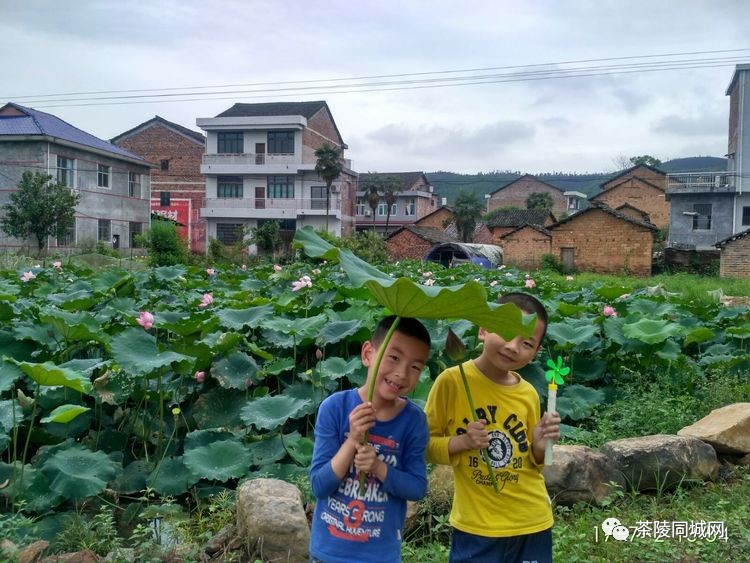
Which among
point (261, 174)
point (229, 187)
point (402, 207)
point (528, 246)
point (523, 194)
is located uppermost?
point (523, 194)

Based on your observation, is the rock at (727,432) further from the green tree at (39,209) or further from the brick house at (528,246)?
the brick house at (528,246)

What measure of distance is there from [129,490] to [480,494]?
217 cm

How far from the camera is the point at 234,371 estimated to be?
14.3 ft

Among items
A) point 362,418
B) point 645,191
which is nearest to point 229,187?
point 645,191

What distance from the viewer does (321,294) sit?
5.86 meters

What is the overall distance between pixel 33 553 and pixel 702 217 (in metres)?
34.4

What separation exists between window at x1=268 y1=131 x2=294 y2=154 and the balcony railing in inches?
725

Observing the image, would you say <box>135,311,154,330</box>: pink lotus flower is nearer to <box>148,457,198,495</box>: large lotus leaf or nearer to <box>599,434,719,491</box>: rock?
<box>148,457,198,495</box>: large lotus leaf

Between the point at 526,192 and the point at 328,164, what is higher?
the point at 526,192

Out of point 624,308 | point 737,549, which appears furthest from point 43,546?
point 624,308

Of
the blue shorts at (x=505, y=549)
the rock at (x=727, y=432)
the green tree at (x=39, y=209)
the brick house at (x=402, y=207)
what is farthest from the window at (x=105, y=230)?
the blue shorts at (x=505, y=549)

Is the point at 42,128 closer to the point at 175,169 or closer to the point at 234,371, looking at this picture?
the point at 175,169

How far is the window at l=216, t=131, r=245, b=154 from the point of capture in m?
38.4

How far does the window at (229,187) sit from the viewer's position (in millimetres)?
38375
